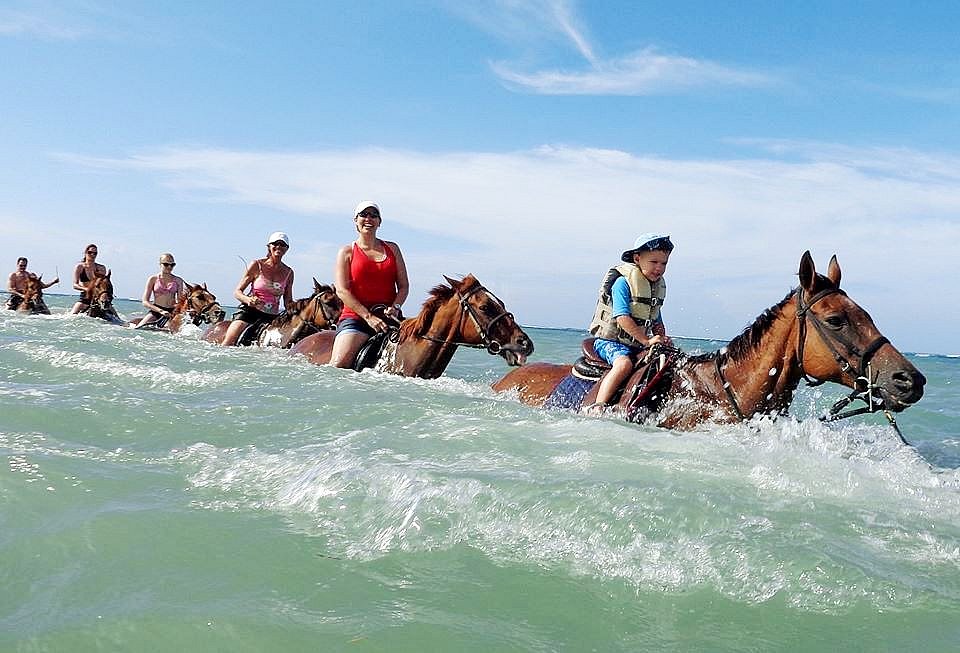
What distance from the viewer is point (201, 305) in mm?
15047

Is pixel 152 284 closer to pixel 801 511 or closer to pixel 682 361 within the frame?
pixel 682 361

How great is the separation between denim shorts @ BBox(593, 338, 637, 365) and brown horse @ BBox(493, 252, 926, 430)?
404mm

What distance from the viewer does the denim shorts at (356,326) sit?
861cm

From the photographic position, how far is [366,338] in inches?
338

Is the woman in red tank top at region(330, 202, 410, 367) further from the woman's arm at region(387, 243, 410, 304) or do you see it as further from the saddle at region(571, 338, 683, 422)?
the saddle at region(571, 338, 683, 422)

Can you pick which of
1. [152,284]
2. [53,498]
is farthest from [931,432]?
[152,284]

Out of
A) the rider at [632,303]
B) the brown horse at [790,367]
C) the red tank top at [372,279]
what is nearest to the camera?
the brown horse at [790,367]

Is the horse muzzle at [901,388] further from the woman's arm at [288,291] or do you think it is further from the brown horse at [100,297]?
the brown horse at [100,297]

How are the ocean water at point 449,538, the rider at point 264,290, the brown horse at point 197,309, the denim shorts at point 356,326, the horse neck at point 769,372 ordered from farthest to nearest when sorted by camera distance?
the brown horse at point 197,309 < the rider at point 264,290 < the denim shorts at point 356,326 < the horse neck at point 769,372 < the ocean water at point 449,538

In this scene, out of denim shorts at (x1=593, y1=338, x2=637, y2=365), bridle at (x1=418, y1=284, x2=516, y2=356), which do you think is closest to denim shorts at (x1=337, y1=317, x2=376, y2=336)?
bridle at (x1=418, y1=284, x2=516, y2=356)

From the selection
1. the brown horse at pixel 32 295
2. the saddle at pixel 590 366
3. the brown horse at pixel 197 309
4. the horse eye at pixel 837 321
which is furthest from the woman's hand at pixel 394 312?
the brown horse at pixel 32 295

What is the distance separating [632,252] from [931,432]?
5011 mm

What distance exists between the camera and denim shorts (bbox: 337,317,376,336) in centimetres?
861

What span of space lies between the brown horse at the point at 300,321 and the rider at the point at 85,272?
8580 millimetres
